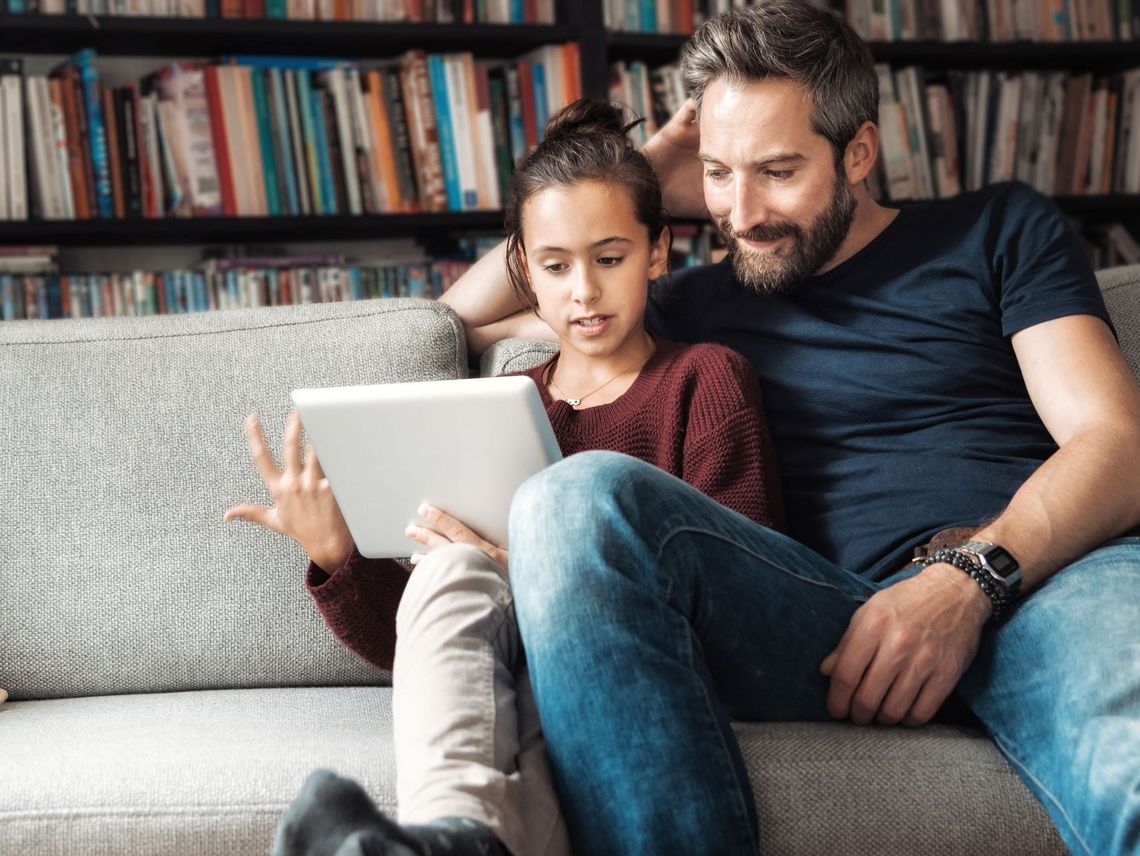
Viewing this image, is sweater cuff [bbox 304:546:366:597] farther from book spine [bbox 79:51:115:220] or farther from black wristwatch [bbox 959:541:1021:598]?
book spine [bbox 79:51:115:220]

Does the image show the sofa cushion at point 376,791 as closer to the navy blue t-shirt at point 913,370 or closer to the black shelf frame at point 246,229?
the navy blue t-shirt at point 913,370

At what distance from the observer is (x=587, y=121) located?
1656 millimetres

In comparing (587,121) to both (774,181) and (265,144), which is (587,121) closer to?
(774,181)

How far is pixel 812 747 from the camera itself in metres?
1.11

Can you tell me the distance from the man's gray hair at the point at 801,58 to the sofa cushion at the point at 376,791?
2.54 ft

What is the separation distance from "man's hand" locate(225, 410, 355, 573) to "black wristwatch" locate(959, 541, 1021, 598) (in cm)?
65

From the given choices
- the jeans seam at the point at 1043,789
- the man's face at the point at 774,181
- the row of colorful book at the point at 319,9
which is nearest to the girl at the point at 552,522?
the man's face at the point at 774,181

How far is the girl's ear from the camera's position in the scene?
159cm

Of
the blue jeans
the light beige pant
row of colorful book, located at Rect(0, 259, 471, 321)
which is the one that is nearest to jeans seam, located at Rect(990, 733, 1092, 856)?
the blue jeans

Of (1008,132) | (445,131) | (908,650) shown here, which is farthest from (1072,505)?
(1008,132)

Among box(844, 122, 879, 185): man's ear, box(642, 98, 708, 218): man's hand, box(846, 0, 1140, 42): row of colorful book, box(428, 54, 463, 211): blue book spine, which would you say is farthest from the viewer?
box(846, 0, 1140, 42): row of colorful book

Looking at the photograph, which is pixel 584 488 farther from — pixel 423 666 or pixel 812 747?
pixel 812 747

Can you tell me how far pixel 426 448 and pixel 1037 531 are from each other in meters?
0.58

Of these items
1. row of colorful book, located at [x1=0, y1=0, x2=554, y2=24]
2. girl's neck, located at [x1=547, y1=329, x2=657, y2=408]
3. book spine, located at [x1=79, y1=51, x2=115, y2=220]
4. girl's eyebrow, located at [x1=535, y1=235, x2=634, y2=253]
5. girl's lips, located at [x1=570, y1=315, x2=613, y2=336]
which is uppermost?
row of colorful book, located at [x1=0, y1=0, x2=554, y2=24]
